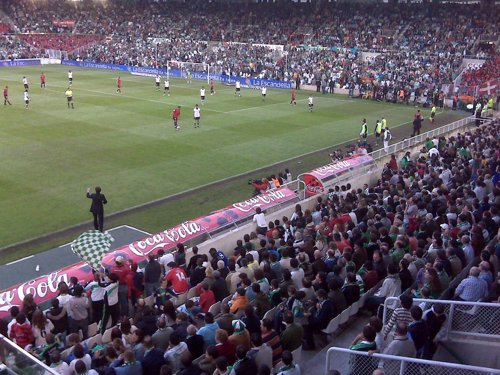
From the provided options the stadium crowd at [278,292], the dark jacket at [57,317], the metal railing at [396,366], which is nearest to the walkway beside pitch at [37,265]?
the stadium crowd at [278,292]

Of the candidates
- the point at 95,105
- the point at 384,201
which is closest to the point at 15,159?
the point at 95,105

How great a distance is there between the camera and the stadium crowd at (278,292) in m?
6.98

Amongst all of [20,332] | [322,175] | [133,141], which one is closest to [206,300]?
[20,332]

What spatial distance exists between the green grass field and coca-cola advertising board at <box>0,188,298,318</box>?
3049 millimetres

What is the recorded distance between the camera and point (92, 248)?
1120 centimetres

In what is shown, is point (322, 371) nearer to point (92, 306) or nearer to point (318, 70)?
point (92, 306)

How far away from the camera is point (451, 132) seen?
94.6ft

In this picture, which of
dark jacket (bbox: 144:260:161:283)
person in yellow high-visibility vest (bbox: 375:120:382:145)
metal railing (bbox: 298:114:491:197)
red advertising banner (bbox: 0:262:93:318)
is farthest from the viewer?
person in yellow high-visibility vest (bbox: 375:120:382:145)

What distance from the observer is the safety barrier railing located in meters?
5.97

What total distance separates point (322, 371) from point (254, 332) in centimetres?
119

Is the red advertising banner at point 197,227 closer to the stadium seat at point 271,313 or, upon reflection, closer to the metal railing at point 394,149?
the metal railing at point 394,149

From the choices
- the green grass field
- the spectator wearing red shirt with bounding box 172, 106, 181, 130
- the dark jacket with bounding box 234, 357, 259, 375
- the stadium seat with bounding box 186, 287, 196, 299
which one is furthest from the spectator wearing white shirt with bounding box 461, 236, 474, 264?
the spectator wearing red shirt with bounding box 172, 106, 181, 130

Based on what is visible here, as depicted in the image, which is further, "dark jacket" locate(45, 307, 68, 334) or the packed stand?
the packed stand

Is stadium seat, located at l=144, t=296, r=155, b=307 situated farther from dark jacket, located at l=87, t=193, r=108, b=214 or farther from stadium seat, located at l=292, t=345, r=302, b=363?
dark jacket, located at l=87, t=193, r=108, b=214
